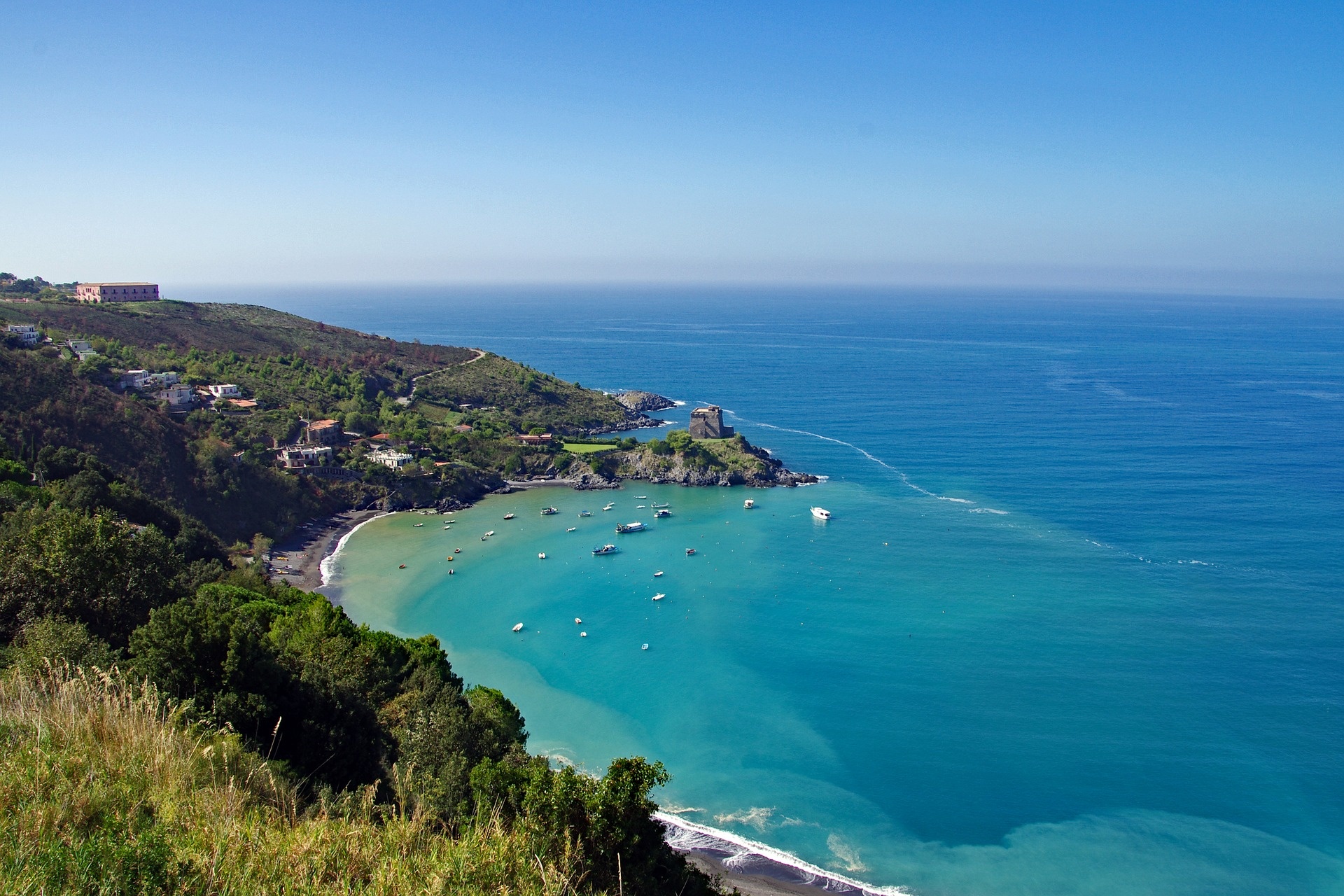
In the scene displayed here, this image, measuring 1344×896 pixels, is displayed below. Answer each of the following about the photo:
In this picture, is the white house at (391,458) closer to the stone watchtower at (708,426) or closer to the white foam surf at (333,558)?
the white foam surf at (333,558)

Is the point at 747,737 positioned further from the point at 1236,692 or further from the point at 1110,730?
the point at 1236,692

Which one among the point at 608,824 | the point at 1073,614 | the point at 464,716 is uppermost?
the point at 608,824

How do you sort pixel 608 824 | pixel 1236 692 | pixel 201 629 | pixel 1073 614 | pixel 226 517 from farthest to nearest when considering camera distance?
pixel 226 517 → pixel 1073 614 → pixel 1236 692 → pixel 201 629 → pixel 608 824

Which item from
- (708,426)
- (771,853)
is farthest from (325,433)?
(771,853)

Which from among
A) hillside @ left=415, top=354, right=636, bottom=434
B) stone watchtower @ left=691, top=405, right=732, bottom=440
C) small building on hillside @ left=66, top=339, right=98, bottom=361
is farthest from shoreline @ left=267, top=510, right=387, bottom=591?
stone watchtower @ left=691, top=405, right=732, bottom=440

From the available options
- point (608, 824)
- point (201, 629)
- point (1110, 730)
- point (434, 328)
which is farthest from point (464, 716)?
point (434, 328)

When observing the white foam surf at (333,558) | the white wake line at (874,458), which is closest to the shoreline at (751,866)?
the white foam surf at (333,558)

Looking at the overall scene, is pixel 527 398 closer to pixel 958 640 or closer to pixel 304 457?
pixel 304 457
